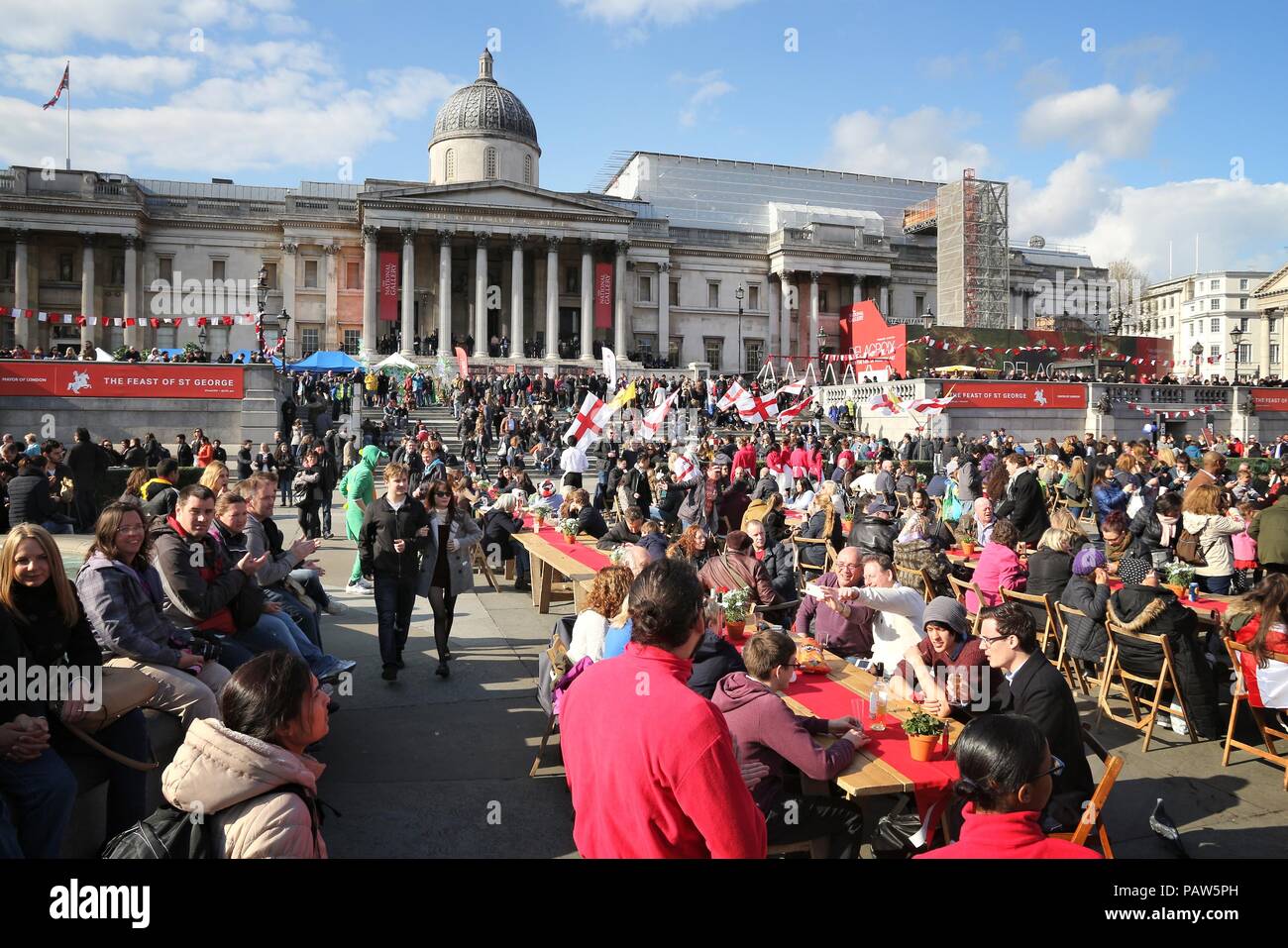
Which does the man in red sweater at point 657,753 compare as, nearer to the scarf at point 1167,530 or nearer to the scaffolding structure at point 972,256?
the scarf at point 1167,530

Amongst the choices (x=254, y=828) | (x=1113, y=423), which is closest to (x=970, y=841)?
(x=254, y=828)

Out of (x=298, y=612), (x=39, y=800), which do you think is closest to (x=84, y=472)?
(x=298, y=612)

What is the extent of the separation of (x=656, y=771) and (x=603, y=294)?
5407 cm

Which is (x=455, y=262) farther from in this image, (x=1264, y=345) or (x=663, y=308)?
(x=1264, y=345)

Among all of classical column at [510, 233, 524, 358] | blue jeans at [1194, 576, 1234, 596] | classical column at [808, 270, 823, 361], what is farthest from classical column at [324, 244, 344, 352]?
blue jeans at [1194, 576, 1234, 596]

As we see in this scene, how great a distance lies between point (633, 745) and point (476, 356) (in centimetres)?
5028

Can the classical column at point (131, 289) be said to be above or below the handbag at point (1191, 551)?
above

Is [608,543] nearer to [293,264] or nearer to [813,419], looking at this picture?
[813,419]

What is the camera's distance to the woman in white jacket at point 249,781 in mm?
2537

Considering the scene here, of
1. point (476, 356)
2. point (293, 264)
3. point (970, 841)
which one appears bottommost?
point (970, 841)

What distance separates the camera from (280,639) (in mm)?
6168

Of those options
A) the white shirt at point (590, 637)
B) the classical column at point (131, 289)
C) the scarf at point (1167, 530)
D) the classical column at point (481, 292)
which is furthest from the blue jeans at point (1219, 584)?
the classical column at point (131, 289)

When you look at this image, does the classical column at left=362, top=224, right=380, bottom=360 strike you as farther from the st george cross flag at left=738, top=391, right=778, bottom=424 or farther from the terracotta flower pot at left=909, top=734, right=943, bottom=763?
the terracotta flower pot at left=909, top=734, right=943, bottom=763
